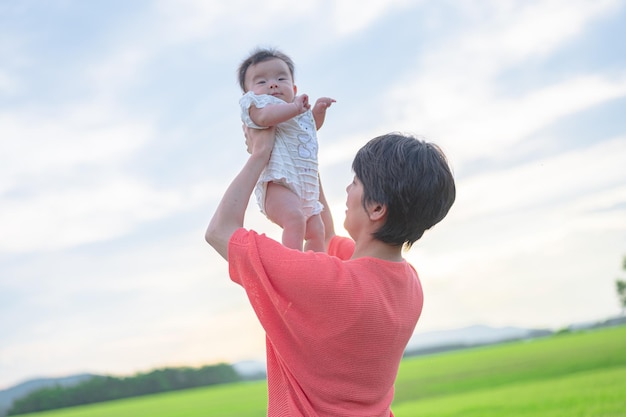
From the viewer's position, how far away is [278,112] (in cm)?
208

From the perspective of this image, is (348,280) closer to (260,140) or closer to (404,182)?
(404,182)

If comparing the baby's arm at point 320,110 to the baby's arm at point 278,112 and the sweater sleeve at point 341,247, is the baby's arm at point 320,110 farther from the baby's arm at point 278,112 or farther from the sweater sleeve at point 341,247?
the sweater sleeve at point 341,247

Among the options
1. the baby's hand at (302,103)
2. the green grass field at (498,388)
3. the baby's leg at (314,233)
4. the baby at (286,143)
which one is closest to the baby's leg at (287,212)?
the baby at (286,143)

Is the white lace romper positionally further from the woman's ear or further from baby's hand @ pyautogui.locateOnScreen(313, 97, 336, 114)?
the woman's ear

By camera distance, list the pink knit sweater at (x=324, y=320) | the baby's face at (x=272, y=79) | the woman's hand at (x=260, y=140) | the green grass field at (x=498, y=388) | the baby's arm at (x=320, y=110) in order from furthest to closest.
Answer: the green grass field at (x=498, y=388)
the baby's arm at (x=320, y=110)
the baby's face at (x=272, y=79)
the woman's hand at (x=260, y=140)
the pink knit sweater at (x=324, y=320)

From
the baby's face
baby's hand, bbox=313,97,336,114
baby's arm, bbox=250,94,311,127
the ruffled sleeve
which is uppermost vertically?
the baby's face

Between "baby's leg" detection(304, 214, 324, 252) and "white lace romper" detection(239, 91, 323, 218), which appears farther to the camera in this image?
"baby's leg" detection(304, 214, 324, 252)

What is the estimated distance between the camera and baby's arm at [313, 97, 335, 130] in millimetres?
2344

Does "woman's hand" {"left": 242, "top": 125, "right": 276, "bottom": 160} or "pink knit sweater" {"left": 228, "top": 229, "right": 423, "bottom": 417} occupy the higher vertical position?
"woman's hand" {"left": 242, "top": 125, "right": 276, "bottom": 160}

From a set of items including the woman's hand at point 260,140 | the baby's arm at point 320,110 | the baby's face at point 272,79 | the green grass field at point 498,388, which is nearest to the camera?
the woman's hand at point 260,140

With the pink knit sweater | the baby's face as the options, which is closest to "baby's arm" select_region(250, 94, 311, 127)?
the baby's face

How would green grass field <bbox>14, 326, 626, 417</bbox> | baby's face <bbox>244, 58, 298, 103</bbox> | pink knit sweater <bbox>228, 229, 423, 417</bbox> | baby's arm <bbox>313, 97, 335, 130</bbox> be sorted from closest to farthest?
pink knit sweater <bbox>228, 229, 423, 417</bbox> → baby's face <bbox>244, 58, 298, 103</bbox> → baby's arm <bbox>313, 97, 335, 130</bbox> → green grass field <bbox>14, 326, 626, 417</bbox>

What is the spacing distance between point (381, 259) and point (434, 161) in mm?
310

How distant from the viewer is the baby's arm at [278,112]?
2076mm
